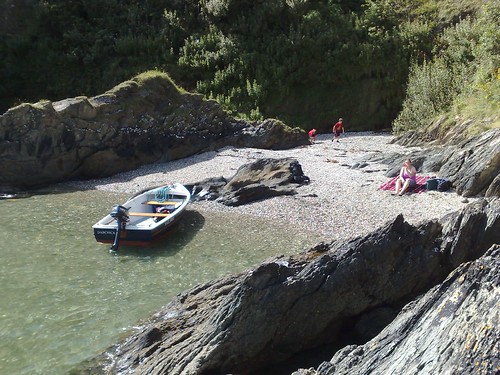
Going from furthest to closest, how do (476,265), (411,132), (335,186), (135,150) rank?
1. (411,132)
2. (135,150)
3. (335,186)
4. (476,265)

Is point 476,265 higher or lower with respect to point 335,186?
higher

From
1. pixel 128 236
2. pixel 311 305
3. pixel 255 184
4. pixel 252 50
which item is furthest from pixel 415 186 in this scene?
pixel 252 50

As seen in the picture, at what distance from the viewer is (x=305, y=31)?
3828cm

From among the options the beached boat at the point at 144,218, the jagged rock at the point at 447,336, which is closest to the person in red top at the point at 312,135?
the beached boat at the point at 144,218

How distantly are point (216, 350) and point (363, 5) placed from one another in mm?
38213

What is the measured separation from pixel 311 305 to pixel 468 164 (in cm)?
1243

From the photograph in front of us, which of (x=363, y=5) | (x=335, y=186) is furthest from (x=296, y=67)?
(x=335, y=186)

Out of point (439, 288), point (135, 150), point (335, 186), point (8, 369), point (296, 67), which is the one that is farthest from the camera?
point (296, 67)

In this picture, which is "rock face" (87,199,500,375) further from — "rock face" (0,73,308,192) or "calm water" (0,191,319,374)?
"rock face" (0,73,308,192)

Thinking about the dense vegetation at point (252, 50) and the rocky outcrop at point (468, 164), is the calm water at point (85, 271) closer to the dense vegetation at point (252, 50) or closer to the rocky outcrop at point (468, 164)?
the rocky outcrop at point (468, 164)

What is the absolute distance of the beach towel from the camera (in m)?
18.0

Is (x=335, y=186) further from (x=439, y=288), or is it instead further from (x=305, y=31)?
(x=305, y=31)

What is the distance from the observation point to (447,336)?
4.20 meters

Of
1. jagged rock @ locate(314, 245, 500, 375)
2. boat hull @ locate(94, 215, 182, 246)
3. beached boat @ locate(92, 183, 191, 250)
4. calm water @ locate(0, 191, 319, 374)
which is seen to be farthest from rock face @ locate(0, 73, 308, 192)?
jagged rock @ locate(314, 245, 500, 375)
